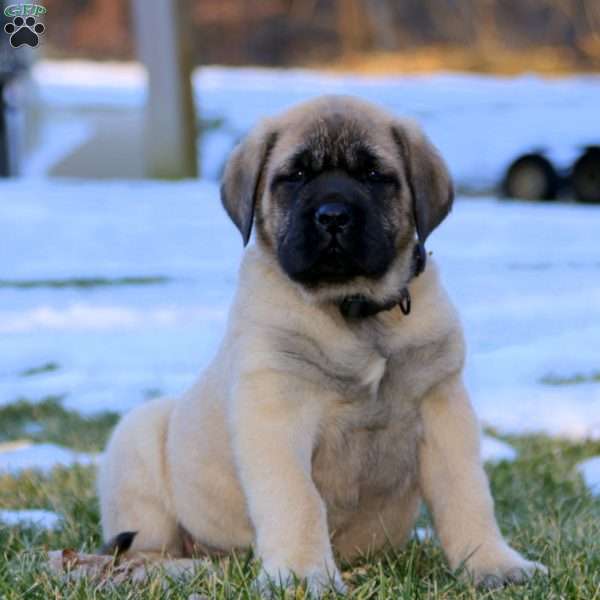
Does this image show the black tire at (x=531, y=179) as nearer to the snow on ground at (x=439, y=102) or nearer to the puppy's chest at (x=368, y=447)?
the snow on ground at (x=439, y=102)

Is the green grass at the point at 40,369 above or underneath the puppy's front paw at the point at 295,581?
underneath

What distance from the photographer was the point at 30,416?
646 cm

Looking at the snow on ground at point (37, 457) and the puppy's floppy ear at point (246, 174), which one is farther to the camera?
the snow on ground at point (37, 457)

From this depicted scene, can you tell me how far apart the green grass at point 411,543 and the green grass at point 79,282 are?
3.82 m

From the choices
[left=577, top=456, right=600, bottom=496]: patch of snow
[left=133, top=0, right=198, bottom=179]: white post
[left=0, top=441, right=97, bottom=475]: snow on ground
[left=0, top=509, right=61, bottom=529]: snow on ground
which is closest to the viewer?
[left=0, top=509, right=61, bottom=529]: snow on ground

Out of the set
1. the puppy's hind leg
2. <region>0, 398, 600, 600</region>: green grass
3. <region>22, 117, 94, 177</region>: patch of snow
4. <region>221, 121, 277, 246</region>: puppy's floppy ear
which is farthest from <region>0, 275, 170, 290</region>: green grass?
<region>22, 117, 94, 177</region>: patch of snow

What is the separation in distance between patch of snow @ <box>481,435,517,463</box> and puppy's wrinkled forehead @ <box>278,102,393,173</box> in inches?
74.2

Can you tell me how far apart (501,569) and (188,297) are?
6110 millimetres

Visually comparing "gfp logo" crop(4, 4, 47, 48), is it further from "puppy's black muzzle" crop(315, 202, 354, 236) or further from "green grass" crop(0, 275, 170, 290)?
"puppy's black muzzle" crop(315, 202, 354, 236)

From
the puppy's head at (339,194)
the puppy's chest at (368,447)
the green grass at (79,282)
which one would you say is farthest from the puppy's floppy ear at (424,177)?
the green grass at (79,282)

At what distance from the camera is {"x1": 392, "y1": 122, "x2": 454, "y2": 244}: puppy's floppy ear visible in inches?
143

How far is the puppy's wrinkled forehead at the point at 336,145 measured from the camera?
11.8ft

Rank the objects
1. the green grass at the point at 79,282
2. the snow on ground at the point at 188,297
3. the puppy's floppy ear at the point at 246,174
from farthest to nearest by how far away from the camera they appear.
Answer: the green grass at the point at 79,282, the snow on ground at the point at 188,297, the puppy's floppy ear at the point at 246,174

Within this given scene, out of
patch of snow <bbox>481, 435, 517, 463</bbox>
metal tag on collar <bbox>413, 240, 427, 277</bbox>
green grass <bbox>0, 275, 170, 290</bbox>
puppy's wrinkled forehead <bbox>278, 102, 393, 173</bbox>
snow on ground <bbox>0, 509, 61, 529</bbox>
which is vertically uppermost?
puppy's wrinkled forehead <bbox>278, 102, 393, 173</bbox>
